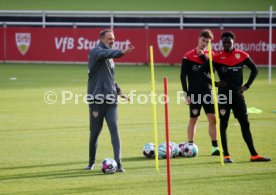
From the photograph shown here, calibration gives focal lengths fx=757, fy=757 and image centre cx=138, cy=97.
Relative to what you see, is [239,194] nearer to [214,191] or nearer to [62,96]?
[214,191]

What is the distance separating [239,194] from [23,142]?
6.20 m

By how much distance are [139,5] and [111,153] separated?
126 feet

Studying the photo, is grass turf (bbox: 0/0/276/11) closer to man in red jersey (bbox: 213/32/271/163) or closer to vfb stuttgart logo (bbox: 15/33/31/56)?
vfb stuttgart logo (bbox: 15/33/31/56)

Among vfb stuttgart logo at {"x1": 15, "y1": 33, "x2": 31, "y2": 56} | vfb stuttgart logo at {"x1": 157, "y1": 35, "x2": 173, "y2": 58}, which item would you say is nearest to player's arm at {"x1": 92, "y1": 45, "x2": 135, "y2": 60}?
vfb stuttgart logo at {"x1": 157, "y1": 35, "x2": 173, "y2": 58}

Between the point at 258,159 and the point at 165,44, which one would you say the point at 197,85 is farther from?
the point at 165,44

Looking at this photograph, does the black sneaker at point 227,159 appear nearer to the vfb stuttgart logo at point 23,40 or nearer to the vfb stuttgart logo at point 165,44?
the vfb stuttgart logo at point 165,44

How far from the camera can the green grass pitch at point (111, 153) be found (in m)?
11.2

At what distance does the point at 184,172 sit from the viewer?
12.3 m

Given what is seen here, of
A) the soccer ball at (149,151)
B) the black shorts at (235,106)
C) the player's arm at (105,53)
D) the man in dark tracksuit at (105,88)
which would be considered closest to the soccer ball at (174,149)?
the soccer ball at (149,151)

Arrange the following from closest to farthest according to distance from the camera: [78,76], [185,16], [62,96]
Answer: [62,96] → [78,76] → [185,16]

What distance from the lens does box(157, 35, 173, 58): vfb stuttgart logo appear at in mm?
36469

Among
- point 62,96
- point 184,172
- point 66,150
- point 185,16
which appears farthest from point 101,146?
point 185,16

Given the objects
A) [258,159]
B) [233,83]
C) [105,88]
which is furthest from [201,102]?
[105,88]

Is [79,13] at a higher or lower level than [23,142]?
higher
